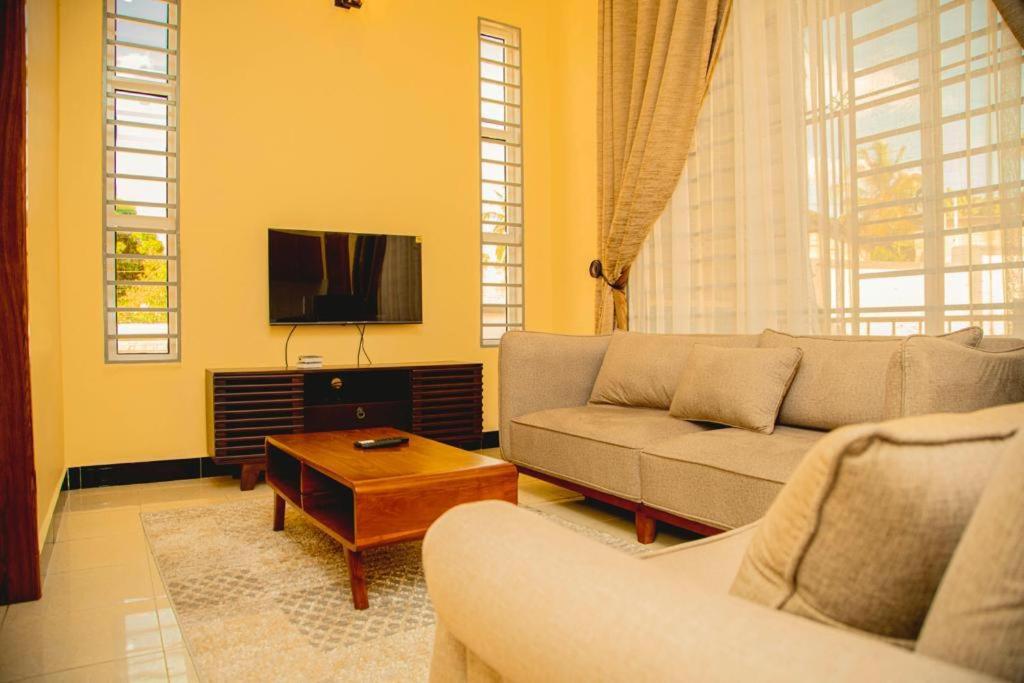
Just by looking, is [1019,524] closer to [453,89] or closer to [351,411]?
[351,411]

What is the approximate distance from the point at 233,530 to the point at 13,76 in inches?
75.5

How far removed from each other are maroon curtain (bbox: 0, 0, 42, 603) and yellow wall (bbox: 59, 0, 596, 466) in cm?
191

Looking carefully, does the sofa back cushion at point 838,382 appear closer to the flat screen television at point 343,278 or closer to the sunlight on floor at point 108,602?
the sunlight on floor at point 108,602

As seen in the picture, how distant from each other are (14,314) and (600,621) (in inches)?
88.5

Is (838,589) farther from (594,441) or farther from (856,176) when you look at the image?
(856,176)

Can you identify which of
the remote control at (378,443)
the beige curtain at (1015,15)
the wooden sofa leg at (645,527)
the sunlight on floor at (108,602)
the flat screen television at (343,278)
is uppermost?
the beige curtain at (1015,15)

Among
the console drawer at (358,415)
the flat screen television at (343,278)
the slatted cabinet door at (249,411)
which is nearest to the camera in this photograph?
the slatted cabinet door at (249,411)

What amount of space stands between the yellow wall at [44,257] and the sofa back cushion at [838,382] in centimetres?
287

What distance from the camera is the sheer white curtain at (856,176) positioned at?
278 centimetres

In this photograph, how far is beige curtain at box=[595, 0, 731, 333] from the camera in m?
4.14

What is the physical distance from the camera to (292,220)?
4.48 m

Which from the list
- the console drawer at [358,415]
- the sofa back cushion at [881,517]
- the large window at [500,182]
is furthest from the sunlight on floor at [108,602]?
the large window at [500,182]

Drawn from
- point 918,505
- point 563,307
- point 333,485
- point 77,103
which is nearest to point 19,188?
point 333,485

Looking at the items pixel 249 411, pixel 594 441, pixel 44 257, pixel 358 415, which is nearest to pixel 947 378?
pixel 594 441
